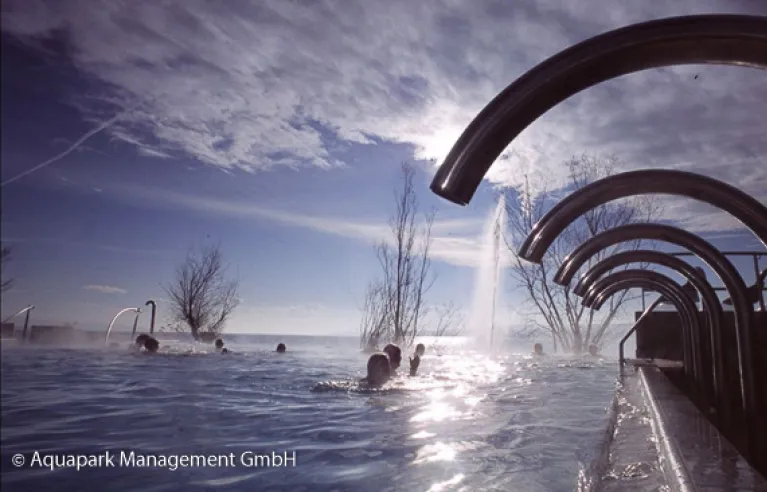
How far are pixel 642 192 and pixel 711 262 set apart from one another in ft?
4.24

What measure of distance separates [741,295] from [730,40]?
2012 millimetres

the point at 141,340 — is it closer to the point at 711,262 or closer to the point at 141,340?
the point at 141,340

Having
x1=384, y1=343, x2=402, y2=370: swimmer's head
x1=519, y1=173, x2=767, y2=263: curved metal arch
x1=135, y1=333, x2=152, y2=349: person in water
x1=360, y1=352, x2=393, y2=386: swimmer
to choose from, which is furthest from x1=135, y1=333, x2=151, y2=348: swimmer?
x1=519, y1=173, x2=767, y2=263: curved metal arch

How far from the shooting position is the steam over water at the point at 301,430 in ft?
8.75

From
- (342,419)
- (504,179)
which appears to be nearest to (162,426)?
(342,419)

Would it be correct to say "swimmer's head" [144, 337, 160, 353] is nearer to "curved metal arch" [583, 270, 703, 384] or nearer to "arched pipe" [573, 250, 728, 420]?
"curved metal arch" [583, 270, 703, 384]

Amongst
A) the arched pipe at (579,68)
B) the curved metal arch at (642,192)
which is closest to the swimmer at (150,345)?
the curved metal arch at (642,192)

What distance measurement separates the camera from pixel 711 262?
2436 mm

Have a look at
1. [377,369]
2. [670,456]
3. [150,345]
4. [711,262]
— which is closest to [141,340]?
[150,345]

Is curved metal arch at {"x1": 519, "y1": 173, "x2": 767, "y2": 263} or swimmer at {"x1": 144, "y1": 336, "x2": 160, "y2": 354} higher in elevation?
curved metal arch at {"x1": 519, "y1": 173, "x2": 767, "y2": 263}

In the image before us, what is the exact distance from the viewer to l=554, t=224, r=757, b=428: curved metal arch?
2.09m

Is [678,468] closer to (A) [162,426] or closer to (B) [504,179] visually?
(A) [162,426]

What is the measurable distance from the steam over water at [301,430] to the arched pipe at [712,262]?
963 mm

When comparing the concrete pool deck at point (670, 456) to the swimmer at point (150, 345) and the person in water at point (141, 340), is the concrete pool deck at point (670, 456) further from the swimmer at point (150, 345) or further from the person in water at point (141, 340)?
the person in water at point (141, 340)
